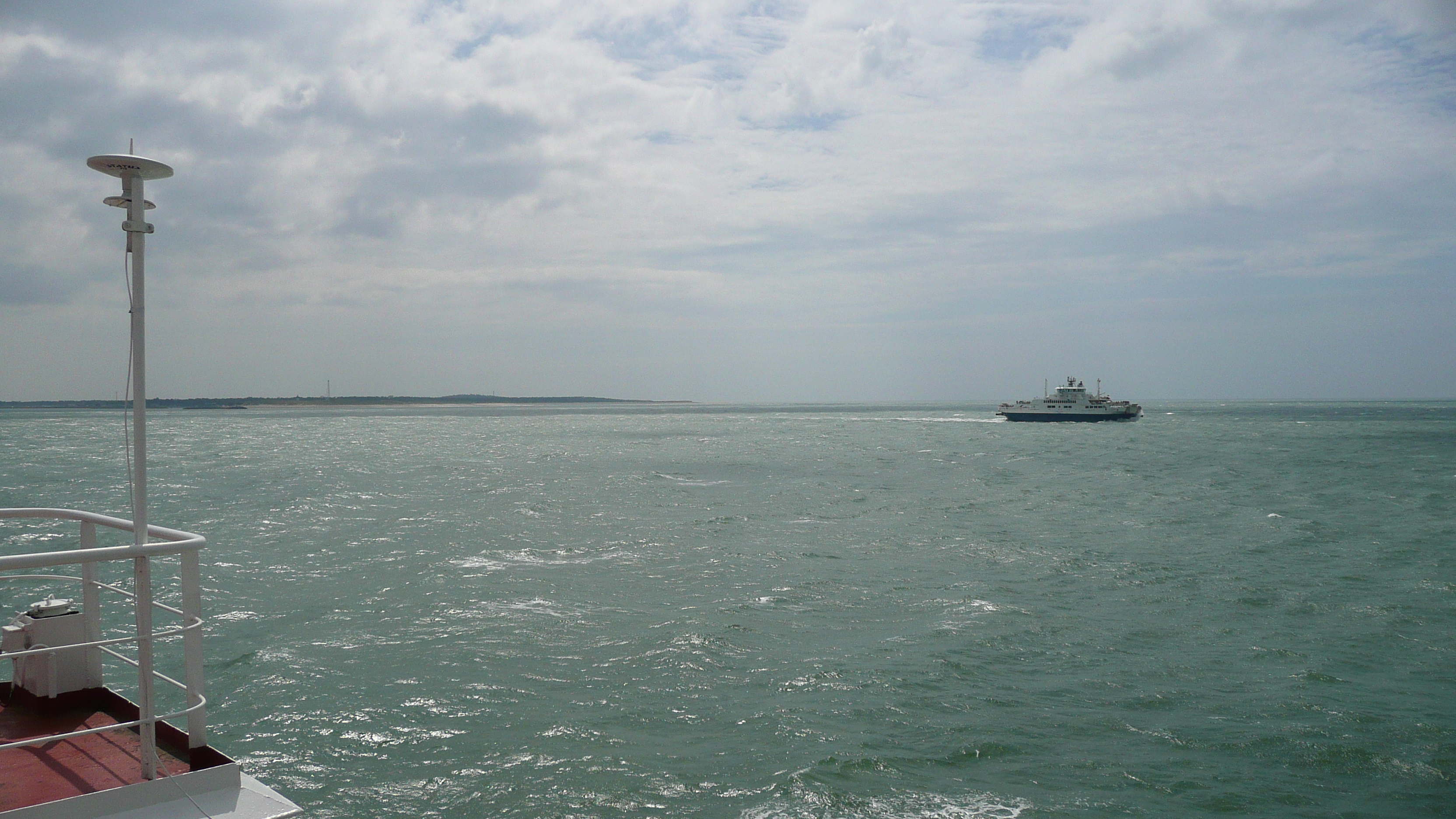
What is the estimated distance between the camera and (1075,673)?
14844 mm

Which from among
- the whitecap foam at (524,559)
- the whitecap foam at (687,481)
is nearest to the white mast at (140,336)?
the whitecap foam at (524,559)

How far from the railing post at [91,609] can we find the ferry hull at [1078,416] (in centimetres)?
13662

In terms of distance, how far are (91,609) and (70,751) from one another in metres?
1.21

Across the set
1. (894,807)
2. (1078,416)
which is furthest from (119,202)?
(1078,416)

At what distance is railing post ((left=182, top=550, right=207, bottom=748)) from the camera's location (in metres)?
5.96

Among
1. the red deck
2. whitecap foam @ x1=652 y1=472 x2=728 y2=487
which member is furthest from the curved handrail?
whitecap foam @ x1=652 y1=472 x2=728 y2=487

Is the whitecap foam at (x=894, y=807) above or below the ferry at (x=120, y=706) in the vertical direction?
below

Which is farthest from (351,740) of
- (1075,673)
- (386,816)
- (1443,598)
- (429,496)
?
(429,496)

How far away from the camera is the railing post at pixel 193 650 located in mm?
5961

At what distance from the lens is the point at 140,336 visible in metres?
Answer: 6.26

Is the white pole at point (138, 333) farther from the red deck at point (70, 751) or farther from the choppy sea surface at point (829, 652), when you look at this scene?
the choppy sea surface at point (829, 652)

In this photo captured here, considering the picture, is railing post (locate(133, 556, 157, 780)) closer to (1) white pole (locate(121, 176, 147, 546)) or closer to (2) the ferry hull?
(1) white pole (locate(121, 176, 147, 546))

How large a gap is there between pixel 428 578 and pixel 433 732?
11.1 meters

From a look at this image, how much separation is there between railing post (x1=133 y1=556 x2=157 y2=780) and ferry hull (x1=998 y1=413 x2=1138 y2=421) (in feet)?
451
